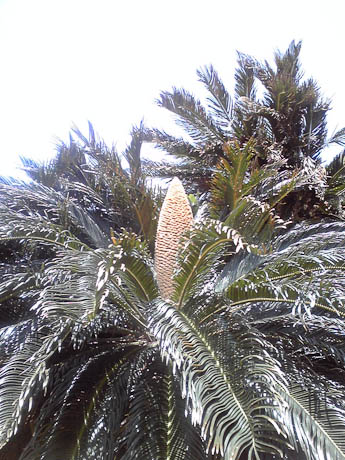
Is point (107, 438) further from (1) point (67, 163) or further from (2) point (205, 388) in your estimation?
(1) point (67, 163)

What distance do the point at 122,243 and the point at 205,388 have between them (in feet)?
3.05

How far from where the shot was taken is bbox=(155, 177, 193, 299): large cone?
12.8 ft

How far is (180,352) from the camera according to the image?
2453 millimetres

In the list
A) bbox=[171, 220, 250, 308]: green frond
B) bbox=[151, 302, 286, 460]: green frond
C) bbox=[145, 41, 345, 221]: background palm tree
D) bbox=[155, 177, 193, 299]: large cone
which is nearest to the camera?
bbox=[151, 302, 286, 460]: green frond

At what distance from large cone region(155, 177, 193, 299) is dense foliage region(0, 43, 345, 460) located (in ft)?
1.15

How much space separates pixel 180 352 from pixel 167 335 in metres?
0.16

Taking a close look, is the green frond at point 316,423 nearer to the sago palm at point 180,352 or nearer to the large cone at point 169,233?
the sago palm at point 180,352

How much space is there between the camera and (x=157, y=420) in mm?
2857

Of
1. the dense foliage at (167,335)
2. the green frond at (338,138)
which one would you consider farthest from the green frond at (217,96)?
the dense foliage at (167,335)

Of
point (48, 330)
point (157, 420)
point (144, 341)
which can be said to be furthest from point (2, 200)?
point (157, 420)

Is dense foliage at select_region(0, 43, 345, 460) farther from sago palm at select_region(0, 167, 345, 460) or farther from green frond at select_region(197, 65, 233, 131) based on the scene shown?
green frond at select_region(197, 65, 233, 131)

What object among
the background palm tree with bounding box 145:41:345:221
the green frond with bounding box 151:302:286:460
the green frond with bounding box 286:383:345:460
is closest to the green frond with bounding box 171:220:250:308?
the green frond with bounding box 151:302:286:460

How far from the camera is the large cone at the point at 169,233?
390cm

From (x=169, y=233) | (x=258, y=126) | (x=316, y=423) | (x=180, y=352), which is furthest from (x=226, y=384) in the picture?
(x=258, y=126)
